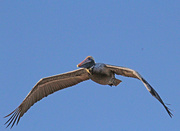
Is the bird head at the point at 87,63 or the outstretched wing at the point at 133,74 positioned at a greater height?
the bird head at the point at 87,63

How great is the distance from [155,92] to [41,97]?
6.46 metres

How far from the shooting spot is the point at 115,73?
15102mm

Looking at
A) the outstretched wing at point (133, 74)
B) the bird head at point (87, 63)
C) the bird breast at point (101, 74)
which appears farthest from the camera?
the bird head at point (87, 63)

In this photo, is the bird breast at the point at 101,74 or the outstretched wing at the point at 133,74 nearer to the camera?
the outstretched wing at the point at 133,74

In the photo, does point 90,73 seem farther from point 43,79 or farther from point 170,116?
point 170,116

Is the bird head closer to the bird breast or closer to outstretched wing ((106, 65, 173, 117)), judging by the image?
the bird breast

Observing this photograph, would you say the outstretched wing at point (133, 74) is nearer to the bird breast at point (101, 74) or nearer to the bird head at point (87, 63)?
the bird breast at point (101, 74)

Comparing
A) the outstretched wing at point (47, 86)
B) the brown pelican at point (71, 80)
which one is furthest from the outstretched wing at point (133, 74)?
the outstretched wing at point (47, 86)

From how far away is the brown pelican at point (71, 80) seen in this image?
14.9 metres

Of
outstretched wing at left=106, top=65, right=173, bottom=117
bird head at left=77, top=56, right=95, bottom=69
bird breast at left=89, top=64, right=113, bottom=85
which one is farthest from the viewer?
bird head at left=77, top=56, right=95, bottom=69

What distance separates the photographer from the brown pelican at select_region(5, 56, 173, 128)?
588 inches

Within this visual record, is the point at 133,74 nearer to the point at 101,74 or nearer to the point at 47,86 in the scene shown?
the point at 101,74

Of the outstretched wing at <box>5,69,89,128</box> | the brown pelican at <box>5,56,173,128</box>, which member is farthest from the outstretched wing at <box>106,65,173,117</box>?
the outstretched wing at <box>5,69,89,128</box>

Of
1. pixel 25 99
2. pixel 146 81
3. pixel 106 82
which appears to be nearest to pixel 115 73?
pixel 106 82
